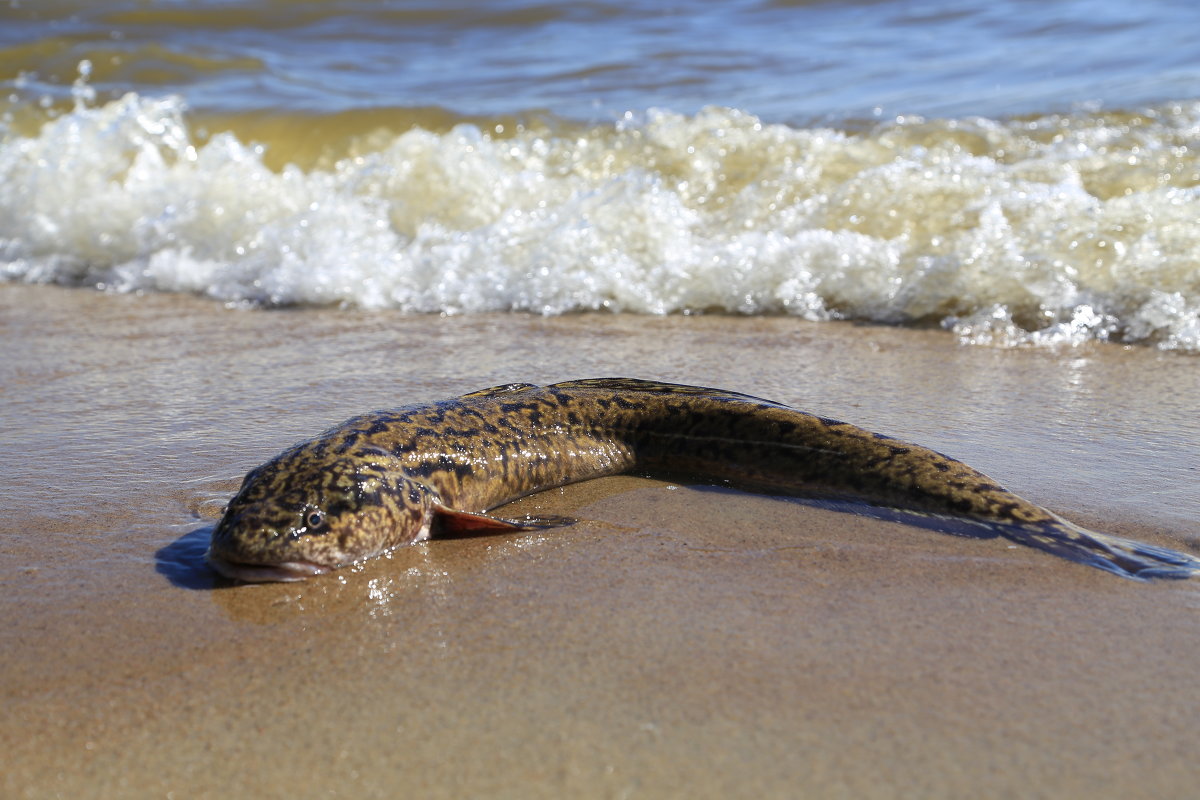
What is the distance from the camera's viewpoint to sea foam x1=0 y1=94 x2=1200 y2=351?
218 inches

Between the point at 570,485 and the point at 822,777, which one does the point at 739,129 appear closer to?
the point at 570,485

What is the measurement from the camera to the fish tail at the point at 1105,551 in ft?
8.57

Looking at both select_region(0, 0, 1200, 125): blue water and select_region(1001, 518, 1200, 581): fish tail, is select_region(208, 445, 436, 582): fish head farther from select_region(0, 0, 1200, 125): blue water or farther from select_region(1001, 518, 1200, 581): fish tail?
select_region(0, 0, 1200, 125): blue water

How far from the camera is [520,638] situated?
2371mm

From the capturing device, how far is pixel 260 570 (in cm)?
260

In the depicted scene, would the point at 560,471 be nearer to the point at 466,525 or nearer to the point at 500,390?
the point at 500,390

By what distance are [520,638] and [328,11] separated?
11718 millimetres

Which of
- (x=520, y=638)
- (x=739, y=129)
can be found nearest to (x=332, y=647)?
(x=520, y=638)

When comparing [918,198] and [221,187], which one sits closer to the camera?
[918,198]

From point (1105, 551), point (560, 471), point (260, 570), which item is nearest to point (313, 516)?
point (260, 570)

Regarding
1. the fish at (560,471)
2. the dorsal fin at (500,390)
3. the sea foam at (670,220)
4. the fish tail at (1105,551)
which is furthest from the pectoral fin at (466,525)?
the sea foam at (670,220)

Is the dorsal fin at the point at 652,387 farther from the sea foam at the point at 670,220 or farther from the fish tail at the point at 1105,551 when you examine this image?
the sea foam at the point at 670,220

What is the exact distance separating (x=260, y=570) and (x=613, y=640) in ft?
2.81

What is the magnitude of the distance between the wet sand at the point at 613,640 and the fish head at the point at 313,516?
0.22 ft
